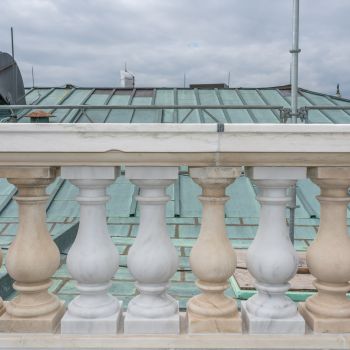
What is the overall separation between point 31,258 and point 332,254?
4.18ft

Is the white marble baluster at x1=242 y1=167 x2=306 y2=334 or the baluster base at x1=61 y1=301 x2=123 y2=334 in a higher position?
the white marble baluster at x1=242 y1=167 x2=306 y2=334

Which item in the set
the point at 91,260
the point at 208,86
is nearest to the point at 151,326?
the point at 91,260

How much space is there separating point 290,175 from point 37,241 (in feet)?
3.65

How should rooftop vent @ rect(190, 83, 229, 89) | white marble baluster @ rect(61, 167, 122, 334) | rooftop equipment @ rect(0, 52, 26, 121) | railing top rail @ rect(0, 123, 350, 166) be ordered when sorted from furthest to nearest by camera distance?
rooftop vent @ rect(190, 83, 229, 89)
rooftop equipment @ rect(0, 52, 26, 121)
white marble baluster @ rect(61, 167, 122, 334)
railing top rail @ rect(0, 123, 350, 166)

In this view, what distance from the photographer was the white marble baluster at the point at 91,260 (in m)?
1.88

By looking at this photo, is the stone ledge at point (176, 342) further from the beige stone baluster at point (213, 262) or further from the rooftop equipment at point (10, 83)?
the rooftop equipment at point (10, 83)

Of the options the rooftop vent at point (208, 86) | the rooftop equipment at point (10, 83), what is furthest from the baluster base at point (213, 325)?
the rooftop vent at point (208, 86)

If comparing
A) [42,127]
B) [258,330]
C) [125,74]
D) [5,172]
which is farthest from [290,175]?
[125,74]

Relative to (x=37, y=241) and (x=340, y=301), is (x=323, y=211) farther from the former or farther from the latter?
(x=37, y=241)

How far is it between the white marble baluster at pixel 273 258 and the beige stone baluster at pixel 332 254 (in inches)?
3.3

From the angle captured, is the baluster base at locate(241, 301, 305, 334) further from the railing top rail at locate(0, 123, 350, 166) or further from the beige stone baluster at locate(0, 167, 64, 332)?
the beige stone baluster at locate(0, 167, 64, 332)

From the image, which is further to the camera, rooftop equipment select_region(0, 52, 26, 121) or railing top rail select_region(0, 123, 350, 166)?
rooftop equipment select_region(0, 52, 26, 121)

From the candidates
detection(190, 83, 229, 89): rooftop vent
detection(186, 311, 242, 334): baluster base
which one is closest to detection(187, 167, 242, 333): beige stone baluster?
detection(186, 311, 242, 334): baluster base

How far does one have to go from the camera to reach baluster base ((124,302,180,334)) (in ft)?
6.20
